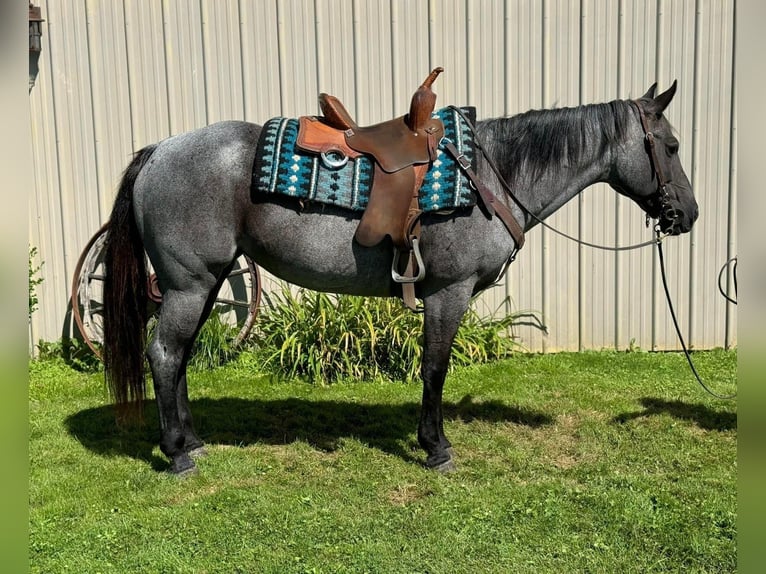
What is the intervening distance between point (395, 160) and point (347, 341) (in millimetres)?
2355

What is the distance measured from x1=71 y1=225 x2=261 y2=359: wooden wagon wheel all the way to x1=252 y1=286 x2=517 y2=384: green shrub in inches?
11.6

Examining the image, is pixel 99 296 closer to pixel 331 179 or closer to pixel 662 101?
pixel 331 179

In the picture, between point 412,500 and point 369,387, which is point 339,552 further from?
point 369,387

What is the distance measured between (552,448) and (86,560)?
2517mm

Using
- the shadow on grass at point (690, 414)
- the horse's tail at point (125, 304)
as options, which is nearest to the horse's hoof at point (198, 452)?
the horse's tail at point (125, 304)

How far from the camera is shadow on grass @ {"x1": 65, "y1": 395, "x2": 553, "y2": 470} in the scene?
162 inches

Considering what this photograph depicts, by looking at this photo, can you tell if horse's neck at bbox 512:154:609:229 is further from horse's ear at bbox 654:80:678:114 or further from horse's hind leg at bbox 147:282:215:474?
horse's hind leg at bbox 147:282:215:474

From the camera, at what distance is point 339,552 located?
2.89m

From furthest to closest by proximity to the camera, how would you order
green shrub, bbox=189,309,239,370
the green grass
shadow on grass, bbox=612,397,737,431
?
green shrub, bbox=189,309,239,370, shadow on grass, bbox=612,397,737,431, the green grass

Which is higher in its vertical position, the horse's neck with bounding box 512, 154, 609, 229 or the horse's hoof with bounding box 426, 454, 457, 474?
the horse's neck with bounding box 512, 154, 609, 229

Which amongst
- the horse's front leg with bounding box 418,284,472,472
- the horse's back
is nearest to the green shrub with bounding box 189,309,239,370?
the horse's back

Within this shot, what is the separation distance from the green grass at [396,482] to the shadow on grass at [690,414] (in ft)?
0.06

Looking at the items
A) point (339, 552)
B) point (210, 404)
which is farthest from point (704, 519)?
point (210, 404)

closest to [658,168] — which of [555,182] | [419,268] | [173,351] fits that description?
[555,182]
